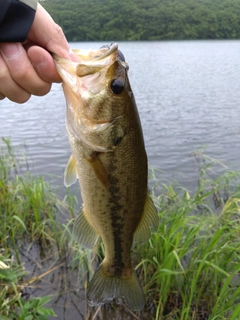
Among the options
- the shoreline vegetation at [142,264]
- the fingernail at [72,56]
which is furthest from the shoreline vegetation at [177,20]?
the fingernail at [72,56]

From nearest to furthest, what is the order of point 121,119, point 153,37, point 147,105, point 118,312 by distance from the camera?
1. point 121,119
2. point 118,312
3. point 147,105
4. point 153,37

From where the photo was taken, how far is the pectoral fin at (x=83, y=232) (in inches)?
92.6

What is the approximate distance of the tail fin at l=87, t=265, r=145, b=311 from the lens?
248cm

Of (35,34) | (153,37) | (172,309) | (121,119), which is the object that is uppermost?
(35,34)

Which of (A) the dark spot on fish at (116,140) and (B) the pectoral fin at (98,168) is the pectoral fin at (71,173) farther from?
(A) the dark spot on fish at (116,140)

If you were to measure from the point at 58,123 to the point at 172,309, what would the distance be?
11.6 metres

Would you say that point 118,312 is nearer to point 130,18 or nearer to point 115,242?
point 115,242

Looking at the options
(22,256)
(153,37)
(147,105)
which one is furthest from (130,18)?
(22,256)

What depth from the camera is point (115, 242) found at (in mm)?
2459

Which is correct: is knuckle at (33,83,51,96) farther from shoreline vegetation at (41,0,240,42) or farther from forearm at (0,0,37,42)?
shoreline vegetation at (41,0,240,42)

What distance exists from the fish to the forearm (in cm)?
24

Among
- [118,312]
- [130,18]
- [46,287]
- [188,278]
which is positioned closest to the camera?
[188,278]

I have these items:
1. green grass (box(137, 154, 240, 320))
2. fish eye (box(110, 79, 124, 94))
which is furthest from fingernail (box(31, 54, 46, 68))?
green grass (box(137, 154, 240, 320))

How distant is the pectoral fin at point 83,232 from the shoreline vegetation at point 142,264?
3.13 feet
